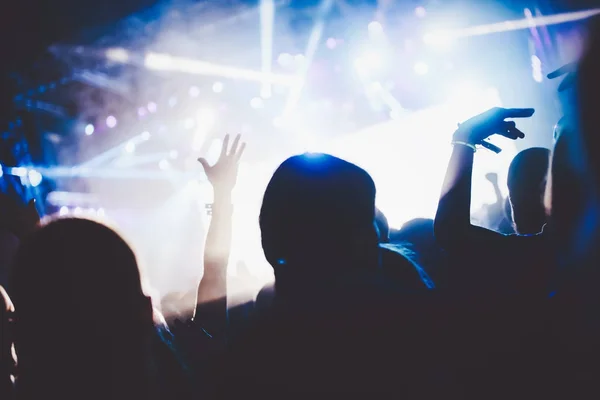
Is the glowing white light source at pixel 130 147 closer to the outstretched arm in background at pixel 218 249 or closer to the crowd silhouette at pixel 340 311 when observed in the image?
the outstretched arm in background at pixel 218 249

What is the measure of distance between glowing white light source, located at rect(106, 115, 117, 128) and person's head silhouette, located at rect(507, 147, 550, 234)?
24.7ft

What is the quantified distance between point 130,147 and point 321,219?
8854mm

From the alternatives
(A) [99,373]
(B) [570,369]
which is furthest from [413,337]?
(A) [99,373]

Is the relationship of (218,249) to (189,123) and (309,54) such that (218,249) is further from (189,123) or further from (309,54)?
(189,123)

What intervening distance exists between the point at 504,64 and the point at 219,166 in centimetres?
585

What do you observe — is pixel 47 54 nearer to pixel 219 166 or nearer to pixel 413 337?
pixel 219 166

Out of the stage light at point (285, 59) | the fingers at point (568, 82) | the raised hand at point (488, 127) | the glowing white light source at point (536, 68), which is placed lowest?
the raised hand at point (488, 127)

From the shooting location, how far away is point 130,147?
864 centimetres

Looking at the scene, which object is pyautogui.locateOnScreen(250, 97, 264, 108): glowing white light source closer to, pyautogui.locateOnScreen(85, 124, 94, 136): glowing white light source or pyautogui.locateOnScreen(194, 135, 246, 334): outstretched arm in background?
pyautogui.locateOnScreen(85, 124, 94, 136): glowing white light source

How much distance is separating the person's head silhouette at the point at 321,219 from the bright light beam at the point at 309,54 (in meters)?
5.79

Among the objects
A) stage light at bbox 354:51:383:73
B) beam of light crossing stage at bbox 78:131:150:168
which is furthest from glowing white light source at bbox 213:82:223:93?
stage light at bbox 354:51:383:73

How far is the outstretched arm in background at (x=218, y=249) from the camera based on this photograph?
4.47ft

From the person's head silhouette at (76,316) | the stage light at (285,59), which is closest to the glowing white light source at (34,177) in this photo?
the stage light at (285,59)

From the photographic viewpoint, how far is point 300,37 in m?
6.72
